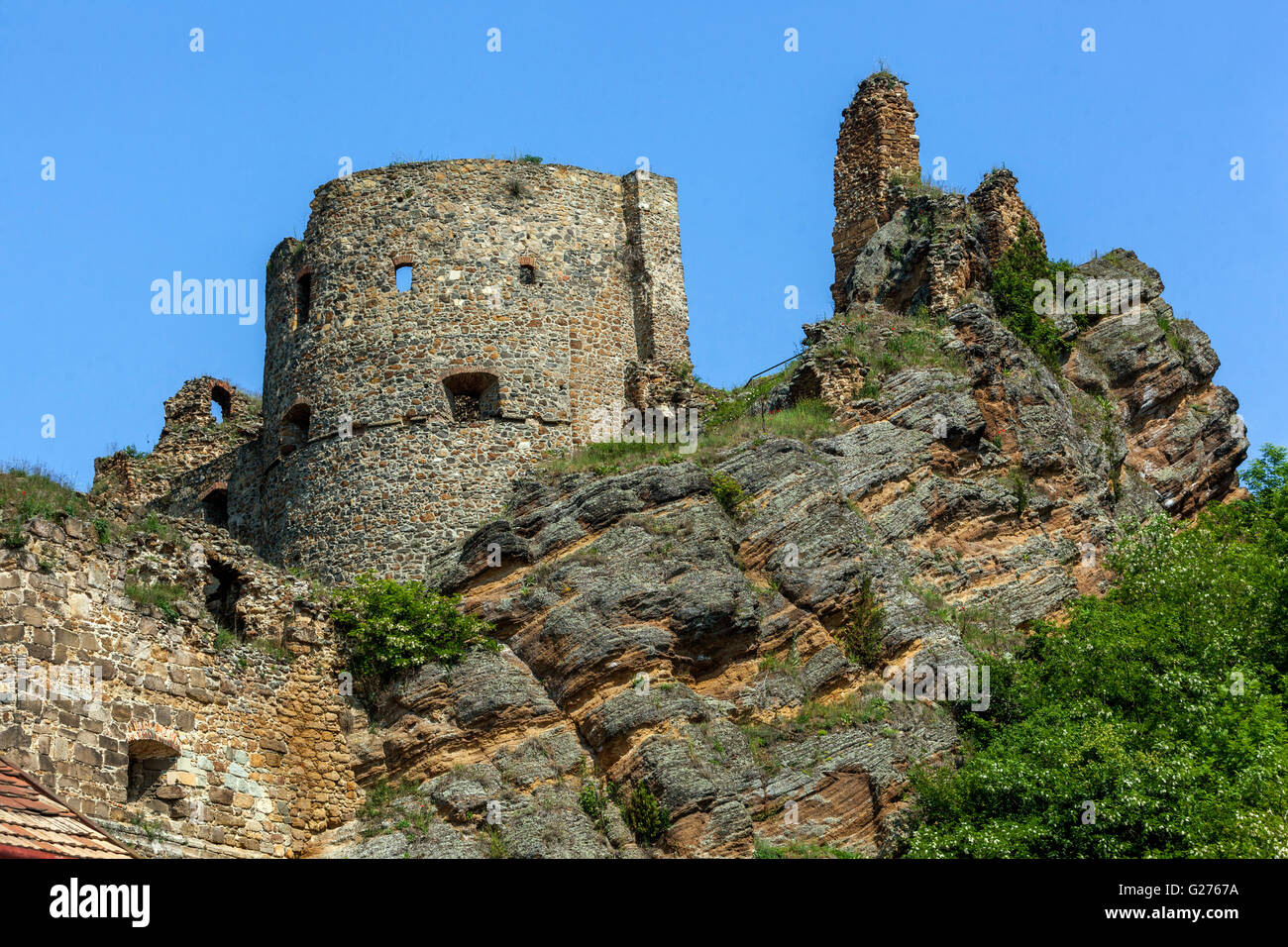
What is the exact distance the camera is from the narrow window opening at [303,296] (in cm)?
3225

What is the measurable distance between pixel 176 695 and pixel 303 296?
1121 cm

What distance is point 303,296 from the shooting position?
3250 centimetres

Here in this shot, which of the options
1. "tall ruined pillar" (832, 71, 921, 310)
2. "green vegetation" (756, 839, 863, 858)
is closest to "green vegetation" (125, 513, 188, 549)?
"green vegetation" (756, 839, 863, 858)

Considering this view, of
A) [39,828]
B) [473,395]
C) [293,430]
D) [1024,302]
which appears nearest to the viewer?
[39,828]

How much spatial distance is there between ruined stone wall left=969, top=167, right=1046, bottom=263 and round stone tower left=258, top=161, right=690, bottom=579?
723cm

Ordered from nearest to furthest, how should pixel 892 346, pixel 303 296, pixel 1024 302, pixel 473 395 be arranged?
pixel 473 395 < pixel 892 346 < pixel 303 296 < pixel 1024 302

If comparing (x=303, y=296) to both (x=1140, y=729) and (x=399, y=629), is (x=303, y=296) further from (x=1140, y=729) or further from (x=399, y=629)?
(x=1140, y=729)

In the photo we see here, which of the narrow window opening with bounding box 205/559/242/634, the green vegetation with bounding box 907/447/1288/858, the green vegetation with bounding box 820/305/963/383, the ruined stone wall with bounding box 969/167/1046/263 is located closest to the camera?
the green vegetation with bounding box 907/447/1288/858

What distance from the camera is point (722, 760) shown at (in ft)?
78.0

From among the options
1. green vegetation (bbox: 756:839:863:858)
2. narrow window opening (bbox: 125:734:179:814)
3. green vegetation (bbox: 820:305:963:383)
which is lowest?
green vegetation (bbox: 756:839:863:858)

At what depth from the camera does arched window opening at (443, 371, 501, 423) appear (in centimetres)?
3073

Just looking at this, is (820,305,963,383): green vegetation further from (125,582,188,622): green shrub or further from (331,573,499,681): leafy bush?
(125,582,188,622): green shrub

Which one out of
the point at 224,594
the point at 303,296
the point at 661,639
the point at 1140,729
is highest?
the point at 303,296

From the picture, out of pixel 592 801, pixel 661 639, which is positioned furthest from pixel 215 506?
pixel 592 801
